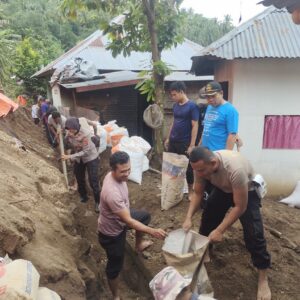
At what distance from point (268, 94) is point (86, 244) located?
4722 millimetres

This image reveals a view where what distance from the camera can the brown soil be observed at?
9.61ft

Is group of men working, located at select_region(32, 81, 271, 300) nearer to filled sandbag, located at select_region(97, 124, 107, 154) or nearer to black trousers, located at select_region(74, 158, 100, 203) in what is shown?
black trousers, located at select_region(74, 158, 100, 203)

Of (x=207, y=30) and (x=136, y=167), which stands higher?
(x=207, y=30)

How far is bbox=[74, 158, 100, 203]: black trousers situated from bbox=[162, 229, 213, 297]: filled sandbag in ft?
9.13

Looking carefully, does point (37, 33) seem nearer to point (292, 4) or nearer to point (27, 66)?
point (27, 66)

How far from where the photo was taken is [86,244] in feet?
13.4

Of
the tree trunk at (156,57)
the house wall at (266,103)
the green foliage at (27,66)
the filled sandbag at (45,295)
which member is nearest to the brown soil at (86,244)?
the filled sandbag at (45,295)

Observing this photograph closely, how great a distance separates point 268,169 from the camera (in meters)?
7.28

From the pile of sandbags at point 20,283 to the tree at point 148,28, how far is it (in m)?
5.61

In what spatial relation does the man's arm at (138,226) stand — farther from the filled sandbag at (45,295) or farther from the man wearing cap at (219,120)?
the man wearing cap at (219,120)

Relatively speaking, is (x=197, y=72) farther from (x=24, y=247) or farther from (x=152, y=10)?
(x=24, y=247)

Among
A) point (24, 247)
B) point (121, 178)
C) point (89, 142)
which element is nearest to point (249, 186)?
point (121, 178)

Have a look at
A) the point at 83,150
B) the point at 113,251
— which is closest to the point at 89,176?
the point at 83,150

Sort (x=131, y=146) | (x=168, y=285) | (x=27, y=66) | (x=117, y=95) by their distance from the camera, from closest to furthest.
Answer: (x=168, y=285) < (x=131, y=146) < (x=117, y=95) < (x=27, y=66)
